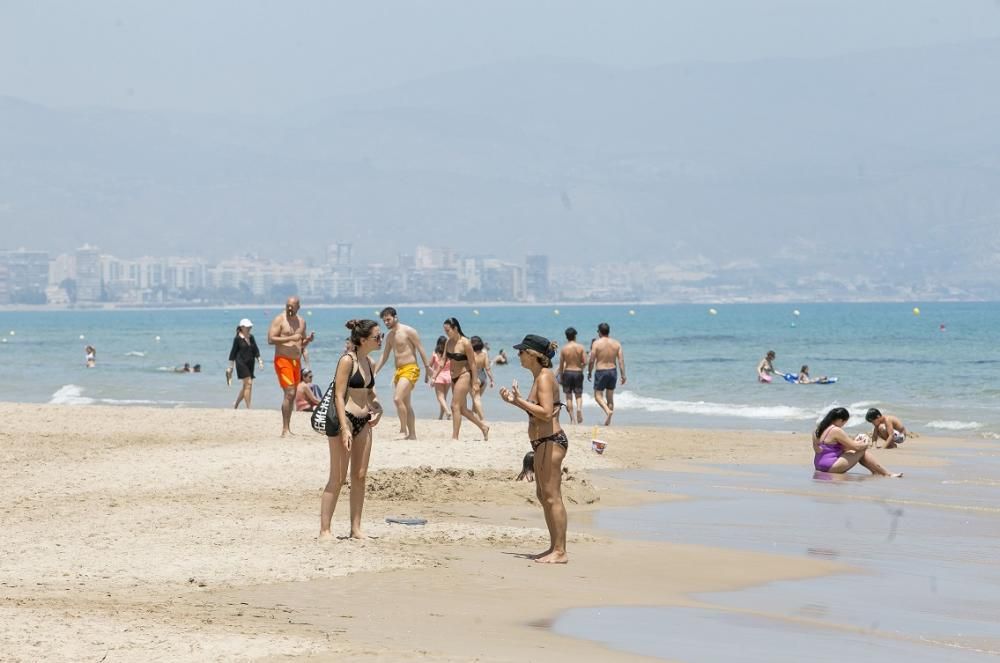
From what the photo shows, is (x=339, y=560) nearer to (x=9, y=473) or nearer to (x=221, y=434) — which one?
(x=9, y=473)

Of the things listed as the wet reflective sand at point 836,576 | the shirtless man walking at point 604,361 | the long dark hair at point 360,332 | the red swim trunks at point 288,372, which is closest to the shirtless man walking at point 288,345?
the red swim trunks at point 288,372

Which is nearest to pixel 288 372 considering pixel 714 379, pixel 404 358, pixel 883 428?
pixel 404 358

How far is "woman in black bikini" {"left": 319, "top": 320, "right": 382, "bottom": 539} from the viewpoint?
9.19 m

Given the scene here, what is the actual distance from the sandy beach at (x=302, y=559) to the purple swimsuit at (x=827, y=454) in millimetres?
984

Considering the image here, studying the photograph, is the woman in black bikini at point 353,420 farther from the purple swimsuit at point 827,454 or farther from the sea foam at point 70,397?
the sea foam at point 70,397

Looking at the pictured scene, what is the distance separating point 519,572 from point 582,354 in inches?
463

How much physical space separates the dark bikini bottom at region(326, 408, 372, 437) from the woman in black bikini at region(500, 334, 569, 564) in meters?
0.98

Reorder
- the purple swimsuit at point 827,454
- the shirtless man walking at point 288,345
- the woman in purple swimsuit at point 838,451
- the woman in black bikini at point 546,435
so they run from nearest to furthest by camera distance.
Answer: the woman in black bikini at point 546,435
the woman in purple swimsuit at point 838,451
the purple swimsuit at point 827,454
the shirtless man walking at point 288,345

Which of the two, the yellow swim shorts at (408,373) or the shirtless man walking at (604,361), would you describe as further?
the shirtless man walking at (604,361)

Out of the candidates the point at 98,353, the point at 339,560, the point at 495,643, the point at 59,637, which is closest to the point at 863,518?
the point at 339,560

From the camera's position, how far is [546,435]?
9.09 m

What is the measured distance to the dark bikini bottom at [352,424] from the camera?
9.23 m

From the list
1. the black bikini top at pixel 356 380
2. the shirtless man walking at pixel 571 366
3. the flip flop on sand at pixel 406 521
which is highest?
the black bikini top at pixel 356 380

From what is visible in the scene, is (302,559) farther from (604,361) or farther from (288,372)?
(604,361)
